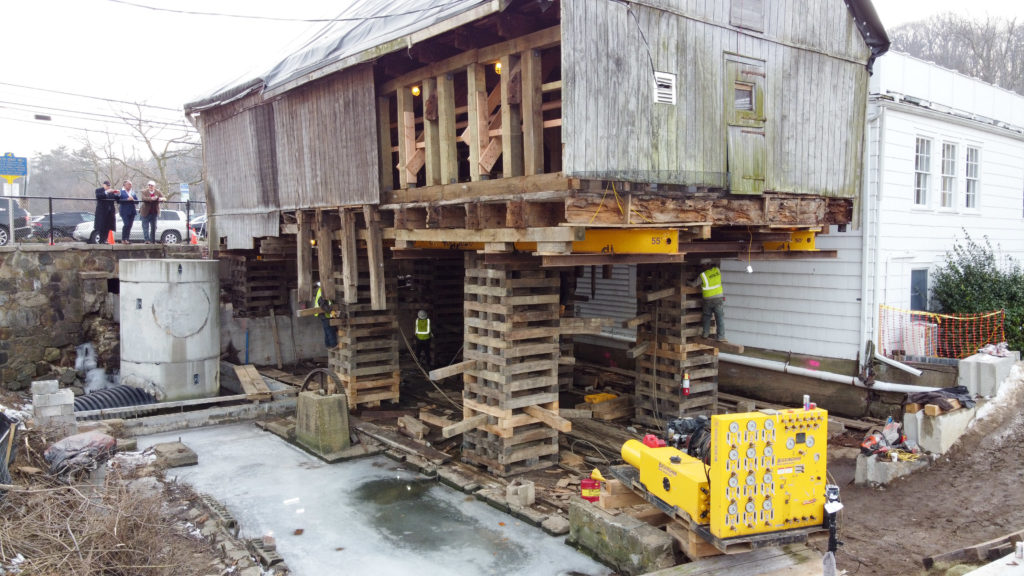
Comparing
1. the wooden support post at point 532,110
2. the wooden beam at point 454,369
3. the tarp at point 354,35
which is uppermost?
the tarp at point 354,35

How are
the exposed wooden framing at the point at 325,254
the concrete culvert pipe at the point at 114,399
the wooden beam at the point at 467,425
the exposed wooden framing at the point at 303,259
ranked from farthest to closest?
the exposed wooden framing at the point at 303,259
the exposed wooden framing at the point at 325,254
the concrete culvert pipe at the point at 114,399
the wooden beam at the point at 467,425

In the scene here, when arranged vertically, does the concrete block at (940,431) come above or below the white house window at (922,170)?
below

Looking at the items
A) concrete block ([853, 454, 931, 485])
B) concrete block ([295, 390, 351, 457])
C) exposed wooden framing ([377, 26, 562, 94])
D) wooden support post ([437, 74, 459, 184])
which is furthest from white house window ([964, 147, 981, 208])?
concrete block ([295, 390, 351, 457])

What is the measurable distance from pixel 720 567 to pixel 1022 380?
8.49 metres

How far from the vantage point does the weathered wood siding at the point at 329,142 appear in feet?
40.7

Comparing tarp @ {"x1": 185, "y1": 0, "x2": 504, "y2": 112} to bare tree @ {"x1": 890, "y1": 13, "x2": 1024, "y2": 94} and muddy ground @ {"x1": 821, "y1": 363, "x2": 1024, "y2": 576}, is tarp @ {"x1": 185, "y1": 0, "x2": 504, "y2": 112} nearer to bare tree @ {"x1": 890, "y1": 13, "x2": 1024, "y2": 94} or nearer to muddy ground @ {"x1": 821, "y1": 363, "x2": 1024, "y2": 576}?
muddy ground @ {"x1": 821, "y1": 363, "x2": 1024, "y2": 576}

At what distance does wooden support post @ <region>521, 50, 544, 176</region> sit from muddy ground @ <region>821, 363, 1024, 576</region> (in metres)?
6.08

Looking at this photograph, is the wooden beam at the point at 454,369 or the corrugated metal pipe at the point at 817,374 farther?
the corrugated metal pipe at the point at 817,374

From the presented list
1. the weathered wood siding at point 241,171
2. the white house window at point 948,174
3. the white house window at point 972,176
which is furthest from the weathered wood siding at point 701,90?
the weathered wood siding at point 241,171

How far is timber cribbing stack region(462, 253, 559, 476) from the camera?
10.3 metres

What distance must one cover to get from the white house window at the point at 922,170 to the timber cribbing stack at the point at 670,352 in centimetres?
572

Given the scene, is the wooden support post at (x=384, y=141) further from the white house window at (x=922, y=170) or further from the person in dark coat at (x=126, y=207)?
the white house window at (x=922, y=170)

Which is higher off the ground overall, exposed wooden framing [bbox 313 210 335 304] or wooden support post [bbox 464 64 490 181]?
wooden support post [bbox 464 64 490 181]

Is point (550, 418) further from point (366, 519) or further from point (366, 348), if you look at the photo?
point (366, 348)
